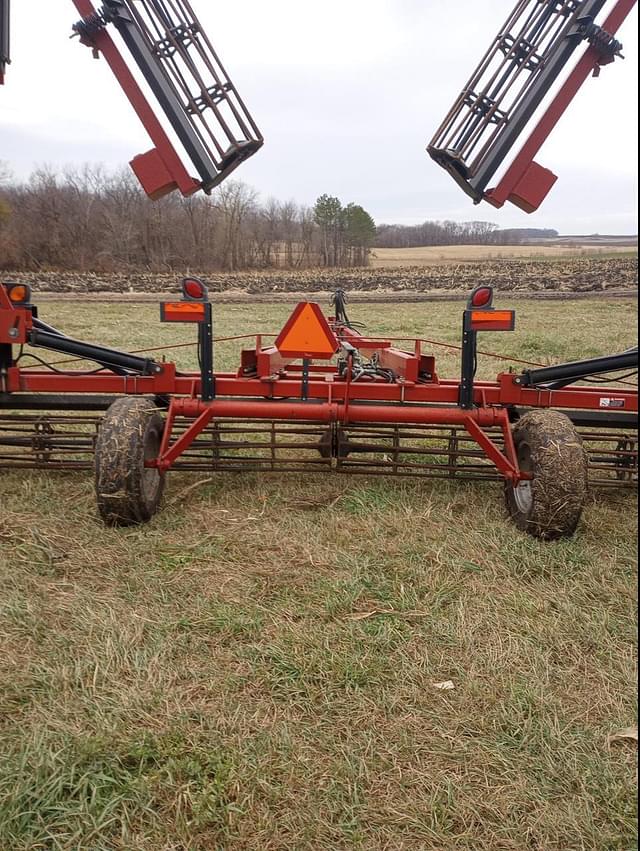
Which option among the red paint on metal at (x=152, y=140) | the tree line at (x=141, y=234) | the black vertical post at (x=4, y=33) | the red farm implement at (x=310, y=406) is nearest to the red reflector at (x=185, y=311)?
the red farm implement at (x=310, y=406)

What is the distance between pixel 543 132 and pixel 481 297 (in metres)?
1.16

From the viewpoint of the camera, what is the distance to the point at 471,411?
152 inches

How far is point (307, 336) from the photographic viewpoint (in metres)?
3.88

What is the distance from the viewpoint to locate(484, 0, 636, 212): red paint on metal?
3.57 meters

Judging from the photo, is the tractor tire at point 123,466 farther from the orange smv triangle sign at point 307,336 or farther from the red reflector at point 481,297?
the red reflector at point 481,297

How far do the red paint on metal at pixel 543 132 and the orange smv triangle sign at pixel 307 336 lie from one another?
145cm

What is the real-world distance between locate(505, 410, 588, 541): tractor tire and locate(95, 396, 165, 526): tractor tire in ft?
7.69

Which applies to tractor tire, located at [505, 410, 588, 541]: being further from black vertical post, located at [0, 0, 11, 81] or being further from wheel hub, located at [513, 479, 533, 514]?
black vertical post, located at [0, 0, 11, 81]

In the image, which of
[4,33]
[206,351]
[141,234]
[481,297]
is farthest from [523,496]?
[141,234]

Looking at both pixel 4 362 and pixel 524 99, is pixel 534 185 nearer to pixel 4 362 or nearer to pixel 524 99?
pixel 524 99

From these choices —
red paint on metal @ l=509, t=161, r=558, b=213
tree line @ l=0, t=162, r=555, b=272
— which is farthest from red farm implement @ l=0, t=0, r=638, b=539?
tree line @ l=0, t=162, r=555, b=272

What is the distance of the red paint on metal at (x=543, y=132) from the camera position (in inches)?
140

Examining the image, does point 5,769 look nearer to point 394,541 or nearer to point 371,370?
point 394,541

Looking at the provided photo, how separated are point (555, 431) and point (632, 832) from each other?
7.06 feet
